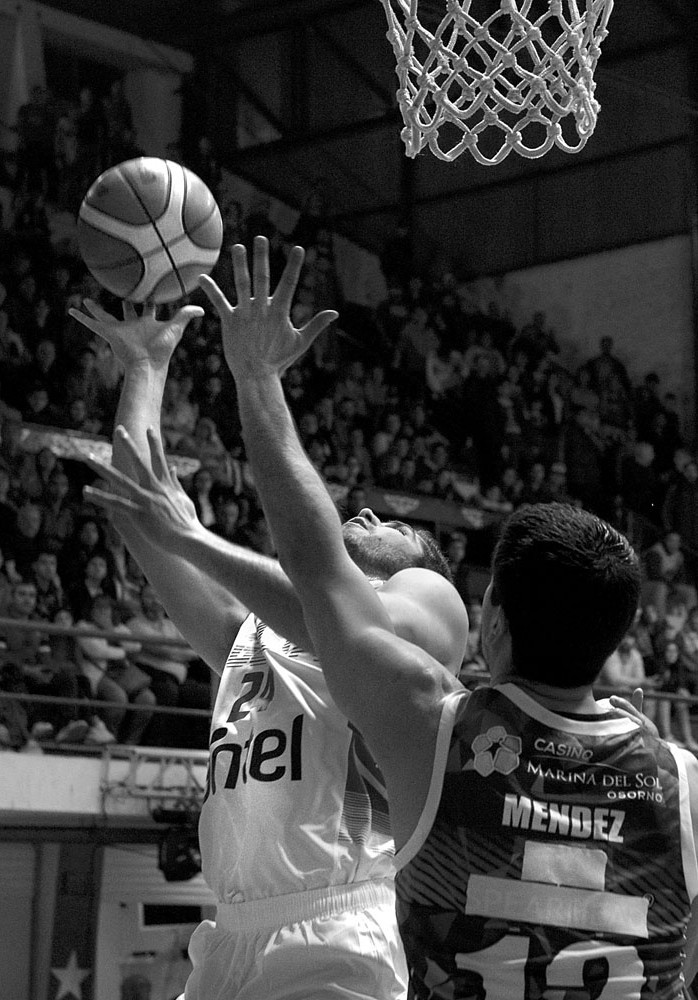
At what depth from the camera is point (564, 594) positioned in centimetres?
183

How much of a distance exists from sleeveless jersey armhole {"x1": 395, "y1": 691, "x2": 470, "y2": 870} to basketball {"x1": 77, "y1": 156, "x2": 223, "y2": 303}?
2.33 m

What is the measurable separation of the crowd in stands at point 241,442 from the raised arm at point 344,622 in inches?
209

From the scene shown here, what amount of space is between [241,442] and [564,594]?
947 centimetres

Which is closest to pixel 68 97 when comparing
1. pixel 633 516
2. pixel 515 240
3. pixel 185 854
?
pixel 515 240

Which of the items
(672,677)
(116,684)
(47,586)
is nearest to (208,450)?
(47,586)

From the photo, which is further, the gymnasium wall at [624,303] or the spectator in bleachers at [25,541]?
the gymnasium wall at [624,303]

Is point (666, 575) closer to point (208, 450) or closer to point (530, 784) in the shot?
point (208, 450)

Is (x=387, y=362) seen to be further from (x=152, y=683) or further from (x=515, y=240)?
(x=152, y=683)

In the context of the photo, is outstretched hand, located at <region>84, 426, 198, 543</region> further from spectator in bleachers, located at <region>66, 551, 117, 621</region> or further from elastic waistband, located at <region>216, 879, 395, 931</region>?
spectator in bleachers, located at <region>66, 551, 117, 621</region>

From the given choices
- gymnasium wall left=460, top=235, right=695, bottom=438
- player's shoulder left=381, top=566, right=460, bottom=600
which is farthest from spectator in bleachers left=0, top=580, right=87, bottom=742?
gymnasium wall left=460, top=235, right=695, bottom=438

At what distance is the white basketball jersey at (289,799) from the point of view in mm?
2979

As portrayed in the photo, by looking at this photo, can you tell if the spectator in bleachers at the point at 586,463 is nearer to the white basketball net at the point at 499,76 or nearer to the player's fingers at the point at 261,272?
the white basketball net at the point at 499,76

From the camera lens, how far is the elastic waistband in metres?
2.96

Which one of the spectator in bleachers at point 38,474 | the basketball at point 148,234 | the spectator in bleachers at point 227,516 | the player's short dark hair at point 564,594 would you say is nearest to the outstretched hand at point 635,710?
the player's short dark hair at point 564,594
